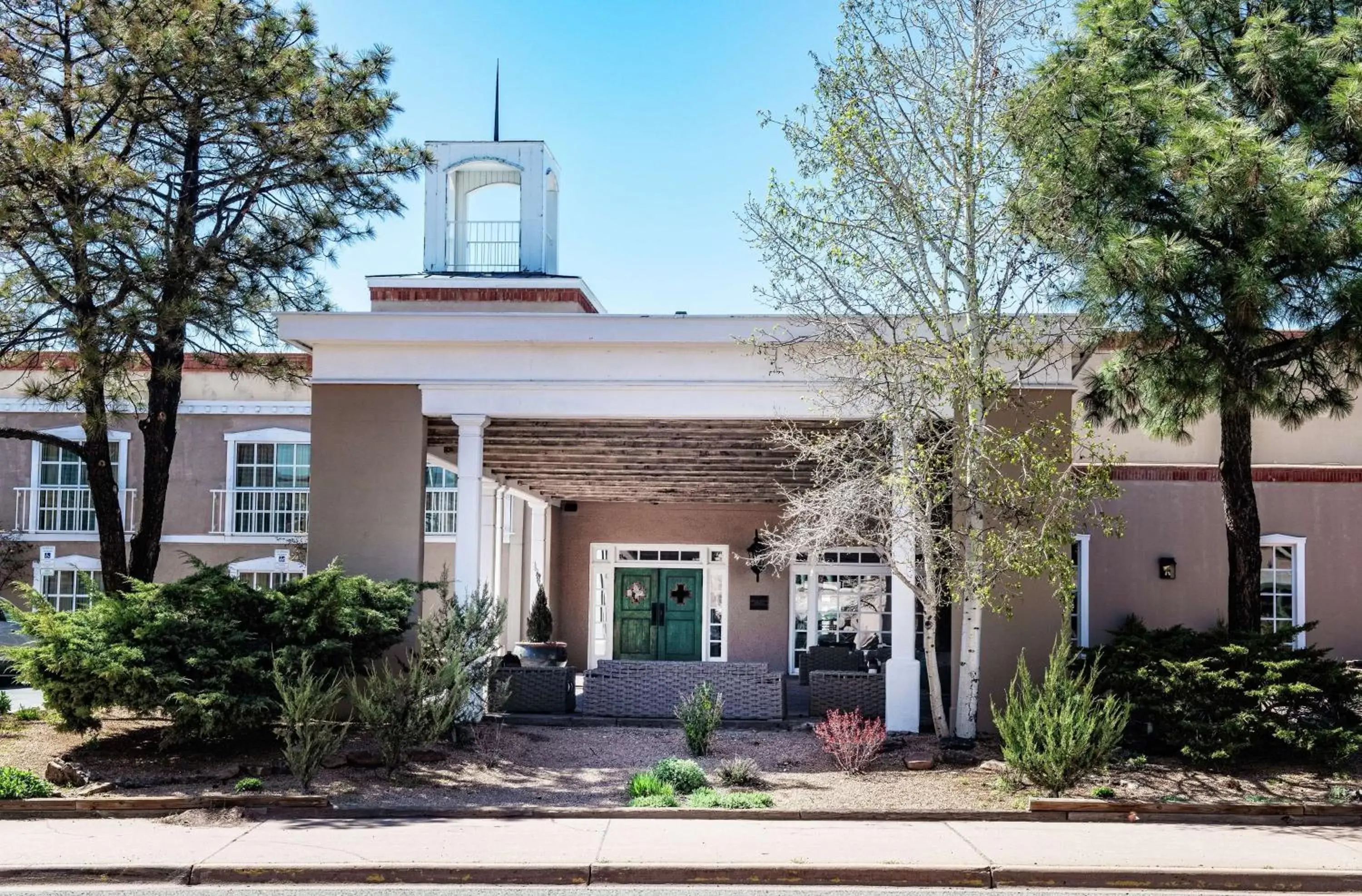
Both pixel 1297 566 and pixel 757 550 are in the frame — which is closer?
pixel 1297 566

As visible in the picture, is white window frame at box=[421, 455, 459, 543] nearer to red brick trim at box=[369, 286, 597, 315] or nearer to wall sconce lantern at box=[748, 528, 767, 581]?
red brick trim at box=[369, 286, 597, 315]

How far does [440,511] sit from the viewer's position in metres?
25.9

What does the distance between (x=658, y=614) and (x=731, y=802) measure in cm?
1232

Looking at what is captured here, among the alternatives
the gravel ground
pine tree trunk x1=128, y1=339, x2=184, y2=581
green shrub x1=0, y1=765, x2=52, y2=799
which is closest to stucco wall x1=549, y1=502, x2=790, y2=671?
pine tree trunk x1=128, y1=339, x2=184, y2=581

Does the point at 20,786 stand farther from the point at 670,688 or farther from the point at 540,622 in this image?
the point at 540,622

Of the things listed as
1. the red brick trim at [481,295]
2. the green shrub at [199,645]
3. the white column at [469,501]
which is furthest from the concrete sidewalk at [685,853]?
the red brick trim at [481,295]

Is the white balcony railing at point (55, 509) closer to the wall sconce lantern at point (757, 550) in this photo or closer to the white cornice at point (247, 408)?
the white cornice at point (247, 408)

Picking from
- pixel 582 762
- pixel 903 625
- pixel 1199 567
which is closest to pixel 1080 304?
pixel 903 625

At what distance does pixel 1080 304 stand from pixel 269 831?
27.5ft

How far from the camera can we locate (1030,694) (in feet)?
39.8

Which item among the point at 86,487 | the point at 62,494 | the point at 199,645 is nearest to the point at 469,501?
the point at 199,645

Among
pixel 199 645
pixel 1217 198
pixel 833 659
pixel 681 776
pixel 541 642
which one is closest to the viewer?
pixel 1217 198

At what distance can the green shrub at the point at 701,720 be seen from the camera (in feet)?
38.8

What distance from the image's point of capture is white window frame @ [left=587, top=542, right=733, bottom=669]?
21938 mm
